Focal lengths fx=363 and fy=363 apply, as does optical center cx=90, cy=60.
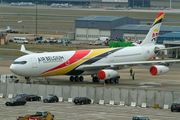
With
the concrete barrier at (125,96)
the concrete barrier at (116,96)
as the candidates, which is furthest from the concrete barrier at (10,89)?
the concrete barrier at (125,96)

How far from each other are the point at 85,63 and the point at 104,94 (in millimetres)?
13278

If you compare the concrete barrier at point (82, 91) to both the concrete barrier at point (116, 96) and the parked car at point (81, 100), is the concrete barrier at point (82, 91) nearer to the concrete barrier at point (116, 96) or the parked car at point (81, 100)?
the parked car at point (81, 100)

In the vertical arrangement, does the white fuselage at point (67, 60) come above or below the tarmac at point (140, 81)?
above

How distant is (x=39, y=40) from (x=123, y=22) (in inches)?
1449

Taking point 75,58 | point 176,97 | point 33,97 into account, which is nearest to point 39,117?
point 33,97

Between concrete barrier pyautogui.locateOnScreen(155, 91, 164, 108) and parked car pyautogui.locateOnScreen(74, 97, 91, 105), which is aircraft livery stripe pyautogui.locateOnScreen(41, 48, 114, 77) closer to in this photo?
parked car pyautogui.locateOnScreen(74, 97, 91, 105)

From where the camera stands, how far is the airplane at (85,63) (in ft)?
190

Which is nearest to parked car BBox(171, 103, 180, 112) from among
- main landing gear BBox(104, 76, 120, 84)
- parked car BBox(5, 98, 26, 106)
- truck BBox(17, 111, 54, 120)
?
truck BBox(17, 111, 54, 120)

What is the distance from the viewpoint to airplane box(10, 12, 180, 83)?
57.8 m

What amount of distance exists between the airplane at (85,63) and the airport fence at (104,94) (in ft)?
11.6

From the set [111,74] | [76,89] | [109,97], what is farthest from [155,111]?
[111,74]

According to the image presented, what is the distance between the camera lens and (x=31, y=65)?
188 ft

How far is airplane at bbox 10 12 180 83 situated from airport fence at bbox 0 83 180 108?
3537 mm

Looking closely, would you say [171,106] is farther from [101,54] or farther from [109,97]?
[101,54]
